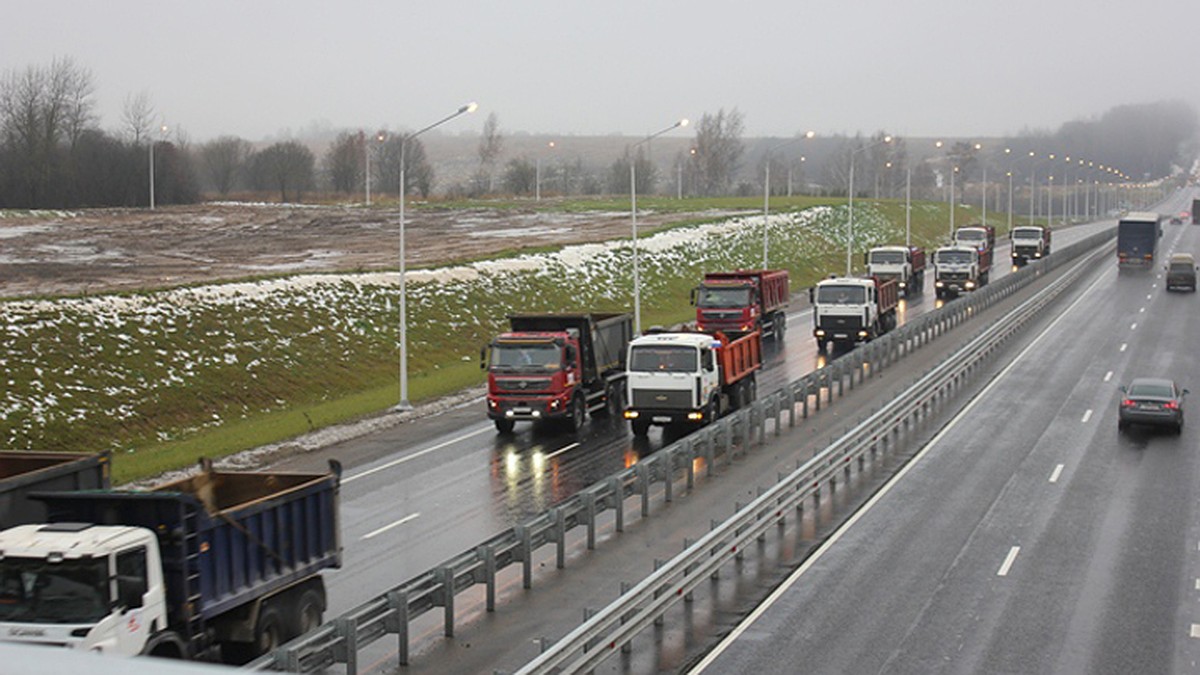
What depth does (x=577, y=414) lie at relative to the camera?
1395 inches

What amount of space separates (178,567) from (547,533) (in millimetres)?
6961

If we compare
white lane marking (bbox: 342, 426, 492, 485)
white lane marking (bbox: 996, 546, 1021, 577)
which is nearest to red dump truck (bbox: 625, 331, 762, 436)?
white lane marking (bbox: 342, 426, 492, 485)

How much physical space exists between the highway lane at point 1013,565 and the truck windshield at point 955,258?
1447 inches

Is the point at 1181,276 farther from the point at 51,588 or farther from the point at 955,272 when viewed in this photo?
the point at 51,588

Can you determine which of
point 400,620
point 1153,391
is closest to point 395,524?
point 400,620

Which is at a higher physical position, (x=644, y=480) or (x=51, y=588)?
(x=51, y=588)

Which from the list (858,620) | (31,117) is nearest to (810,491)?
(858,620)

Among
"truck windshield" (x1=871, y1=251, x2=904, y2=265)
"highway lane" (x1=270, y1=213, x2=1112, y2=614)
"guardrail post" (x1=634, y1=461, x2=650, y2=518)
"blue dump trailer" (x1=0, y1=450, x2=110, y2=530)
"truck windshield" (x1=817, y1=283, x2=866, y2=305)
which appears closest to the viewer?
"blue dump trailer" (x1=0, y1=450, x2=110, y2=530)

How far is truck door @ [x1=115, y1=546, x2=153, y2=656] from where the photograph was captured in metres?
14.3

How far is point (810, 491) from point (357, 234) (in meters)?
66.9

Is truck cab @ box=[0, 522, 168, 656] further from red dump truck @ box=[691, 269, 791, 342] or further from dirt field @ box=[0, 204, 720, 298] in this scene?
red dump truck @ box=[691, 269, 791, 342]

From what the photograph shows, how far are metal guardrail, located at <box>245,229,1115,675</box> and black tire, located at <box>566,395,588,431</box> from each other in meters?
4.98

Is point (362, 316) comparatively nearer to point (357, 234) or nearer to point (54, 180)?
point (357, 234)

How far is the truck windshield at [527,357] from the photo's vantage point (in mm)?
34594
